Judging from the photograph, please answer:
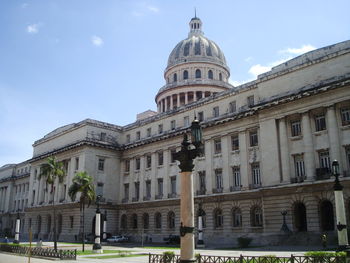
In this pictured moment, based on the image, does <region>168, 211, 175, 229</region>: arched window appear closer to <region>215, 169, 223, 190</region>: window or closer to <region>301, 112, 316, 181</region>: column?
<region>215, 169, 223, 190</region>: window

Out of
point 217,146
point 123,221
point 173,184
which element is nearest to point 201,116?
point 217,146

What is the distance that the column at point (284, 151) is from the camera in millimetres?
38562

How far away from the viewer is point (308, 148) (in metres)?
37.6

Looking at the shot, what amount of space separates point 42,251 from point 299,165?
26.3 meters

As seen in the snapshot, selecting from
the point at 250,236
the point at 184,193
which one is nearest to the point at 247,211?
the point at 250,236

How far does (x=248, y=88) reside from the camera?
45.9 meters

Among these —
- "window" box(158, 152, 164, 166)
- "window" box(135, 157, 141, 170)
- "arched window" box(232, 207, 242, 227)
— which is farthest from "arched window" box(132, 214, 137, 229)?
"arched window" box(232, 207, 242, 227)

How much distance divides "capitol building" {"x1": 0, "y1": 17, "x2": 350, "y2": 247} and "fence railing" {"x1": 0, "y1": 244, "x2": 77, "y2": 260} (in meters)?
14.2

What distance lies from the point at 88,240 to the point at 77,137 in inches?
698

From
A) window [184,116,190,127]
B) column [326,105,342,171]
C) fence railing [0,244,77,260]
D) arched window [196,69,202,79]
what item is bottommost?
fence railing [0,244,77,260]

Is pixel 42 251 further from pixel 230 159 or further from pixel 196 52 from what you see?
pixel 196 52

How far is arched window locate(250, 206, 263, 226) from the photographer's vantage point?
42.0 metres

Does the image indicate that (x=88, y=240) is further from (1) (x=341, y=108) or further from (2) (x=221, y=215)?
(1) (x=341, y=108)

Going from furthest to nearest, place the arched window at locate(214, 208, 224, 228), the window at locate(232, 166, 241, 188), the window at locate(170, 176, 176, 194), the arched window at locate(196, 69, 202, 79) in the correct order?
the arched window at locate(196, 69, 202, 79) → the window at locate(170, 176, 176, 194) → the arched window at locate(214, 208, 224, 228) → the window at locate(232, 166, 241, 188)
